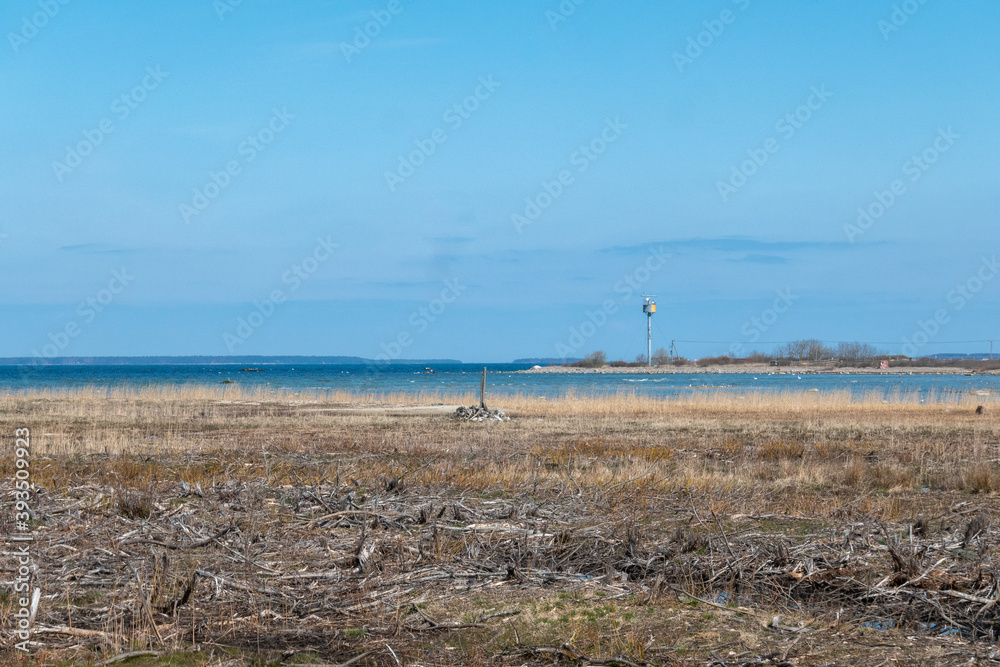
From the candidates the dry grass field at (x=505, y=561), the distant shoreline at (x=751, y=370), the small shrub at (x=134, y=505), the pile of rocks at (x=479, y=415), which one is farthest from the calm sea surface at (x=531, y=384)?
the distant shoreline at (x=751, y=370)

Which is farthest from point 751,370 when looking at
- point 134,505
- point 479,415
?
point 134,505

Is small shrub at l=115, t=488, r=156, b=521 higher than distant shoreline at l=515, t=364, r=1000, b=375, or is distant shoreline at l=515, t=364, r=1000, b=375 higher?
distant shoreline at l=515, t=364, r=1000, b=375

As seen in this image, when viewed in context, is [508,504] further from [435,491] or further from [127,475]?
[127,475]

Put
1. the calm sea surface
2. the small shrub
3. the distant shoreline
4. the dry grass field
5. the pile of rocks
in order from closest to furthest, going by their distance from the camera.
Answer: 1. the dry grass field
2. the small shrub
3. the pile of rocks
4. the calm sea surface
5. the distant shoreline

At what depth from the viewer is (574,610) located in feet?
20.3

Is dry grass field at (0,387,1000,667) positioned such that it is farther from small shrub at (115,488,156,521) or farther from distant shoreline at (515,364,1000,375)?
distant shoreline at (515,364,1000,375)

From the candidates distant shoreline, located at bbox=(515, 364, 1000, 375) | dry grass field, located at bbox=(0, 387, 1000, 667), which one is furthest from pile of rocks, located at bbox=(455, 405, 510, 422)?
distant shoreline, located at bbox=(515, 364, 1000, 375)

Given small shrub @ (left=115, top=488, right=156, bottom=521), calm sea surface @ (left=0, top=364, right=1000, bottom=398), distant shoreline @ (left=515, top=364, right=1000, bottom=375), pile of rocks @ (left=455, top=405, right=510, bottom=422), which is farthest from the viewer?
distant shoreline @ (left=515, top=364, right=1000, bottom=375)

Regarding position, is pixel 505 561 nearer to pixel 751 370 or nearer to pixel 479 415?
pixel 479 415

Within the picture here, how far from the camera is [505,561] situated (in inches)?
289

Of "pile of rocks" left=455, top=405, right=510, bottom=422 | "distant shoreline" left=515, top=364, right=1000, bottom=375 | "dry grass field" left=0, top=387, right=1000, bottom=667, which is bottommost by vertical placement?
"dry grass field" left=0, top=387, right=1000, bottom=667

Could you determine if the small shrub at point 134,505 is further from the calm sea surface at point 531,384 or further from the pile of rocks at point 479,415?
the calm sea surface at point 531,384

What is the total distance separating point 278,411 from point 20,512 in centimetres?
2381

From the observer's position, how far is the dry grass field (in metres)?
5.41
